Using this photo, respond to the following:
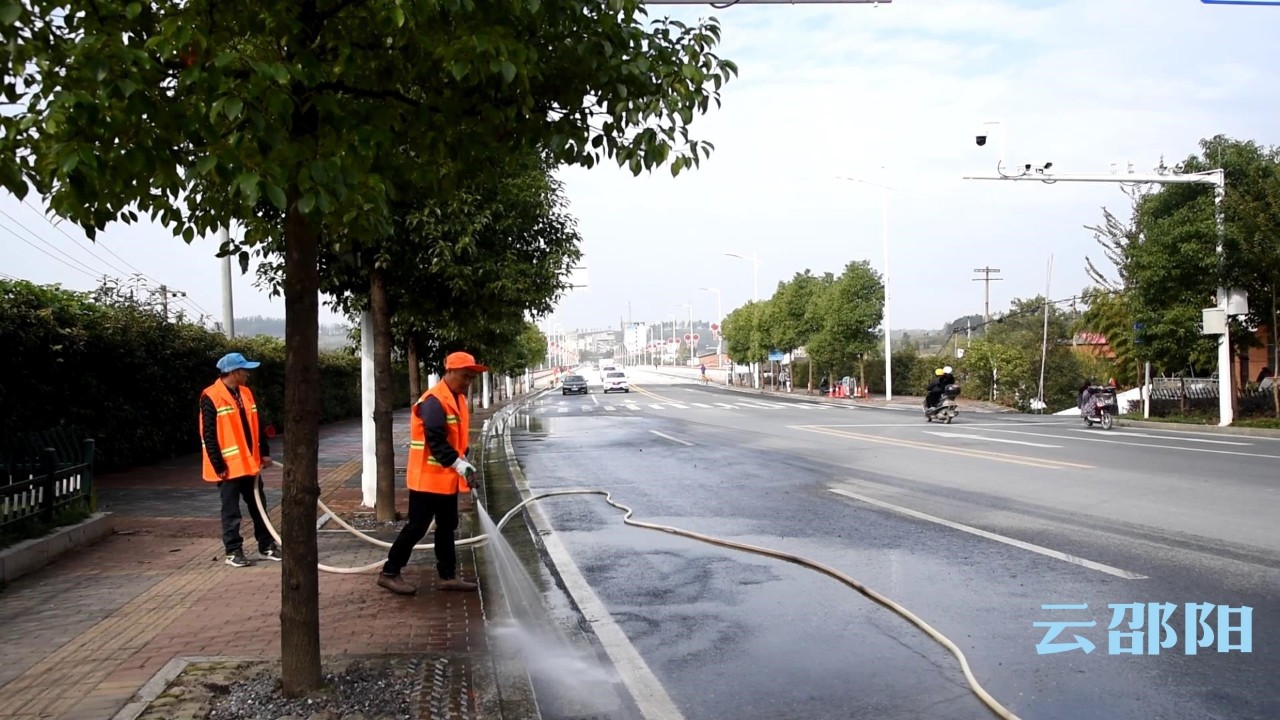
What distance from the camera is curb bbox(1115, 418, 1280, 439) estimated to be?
72.0 feet

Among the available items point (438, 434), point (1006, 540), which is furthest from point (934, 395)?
point (438, 434)

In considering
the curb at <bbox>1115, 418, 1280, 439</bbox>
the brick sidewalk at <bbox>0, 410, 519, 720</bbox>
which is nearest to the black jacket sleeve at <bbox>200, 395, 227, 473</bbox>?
the brick sidewalk at <bbox>0, 410, 519, 720</bbox>

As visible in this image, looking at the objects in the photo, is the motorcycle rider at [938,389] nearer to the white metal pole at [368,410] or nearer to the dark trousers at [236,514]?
the white metal pole at [368,410]

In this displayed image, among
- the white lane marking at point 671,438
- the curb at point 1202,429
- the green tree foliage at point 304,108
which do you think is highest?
the green tree foliage at point 304,108

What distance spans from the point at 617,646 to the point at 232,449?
4271 mm

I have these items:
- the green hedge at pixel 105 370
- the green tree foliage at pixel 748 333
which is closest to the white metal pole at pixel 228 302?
the green hedge at pixel 105 370

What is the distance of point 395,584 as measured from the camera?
22.8 ft

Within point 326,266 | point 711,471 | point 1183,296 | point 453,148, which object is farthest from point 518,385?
point 453,148

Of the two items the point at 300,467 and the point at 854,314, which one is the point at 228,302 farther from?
the point at 854,314

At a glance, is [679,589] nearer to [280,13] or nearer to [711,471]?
[280,13]

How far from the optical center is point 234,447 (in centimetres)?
851

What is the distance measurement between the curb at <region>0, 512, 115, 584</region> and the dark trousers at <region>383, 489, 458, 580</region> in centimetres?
283

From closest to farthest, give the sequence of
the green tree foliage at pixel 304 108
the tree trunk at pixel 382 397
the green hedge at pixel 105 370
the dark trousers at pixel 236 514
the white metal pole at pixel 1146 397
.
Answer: the green tree foliage at pixel 304 108 < the dark trousers at pixel 236 514 < the tree trunk at pixel 382 397 < the green hedge at pixel 105 370 < the white metal pole at pixel 1146 397

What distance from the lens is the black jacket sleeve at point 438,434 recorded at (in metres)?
6.86
